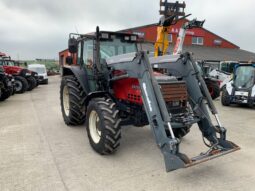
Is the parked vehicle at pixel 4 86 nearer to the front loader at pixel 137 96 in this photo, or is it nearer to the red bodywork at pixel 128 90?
the front loader at pixel 137 96

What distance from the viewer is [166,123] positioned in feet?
11.7

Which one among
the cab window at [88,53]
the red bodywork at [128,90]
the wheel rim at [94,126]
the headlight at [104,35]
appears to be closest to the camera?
the red bodywork at [128,90]

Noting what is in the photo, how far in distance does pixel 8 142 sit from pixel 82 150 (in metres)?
1.63

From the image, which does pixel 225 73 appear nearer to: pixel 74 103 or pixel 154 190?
pixel 74 103

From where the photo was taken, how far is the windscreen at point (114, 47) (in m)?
5.35

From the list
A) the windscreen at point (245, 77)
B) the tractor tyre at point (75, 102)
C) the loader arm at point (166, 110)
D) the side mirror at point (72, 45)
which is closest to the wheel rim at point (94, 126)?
the loader arm at point (166, 110)

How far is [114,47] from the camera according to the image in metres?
5.52

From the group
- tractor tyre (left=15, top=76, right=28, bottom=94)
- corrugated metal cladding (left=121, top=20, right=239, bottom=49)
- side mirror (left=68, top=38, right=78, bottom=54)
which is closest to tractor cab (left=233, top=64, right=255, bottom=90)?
side mirror (left=68, top=38, right=78, bottom=54)

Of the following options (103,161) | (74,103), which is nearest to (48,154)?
(103,161)

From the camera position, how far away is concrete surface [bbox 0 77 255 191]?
3.47 metres

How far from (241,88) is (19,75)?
482 inches

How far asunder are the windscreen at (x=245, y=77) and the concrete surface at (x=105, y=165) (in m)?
4.40

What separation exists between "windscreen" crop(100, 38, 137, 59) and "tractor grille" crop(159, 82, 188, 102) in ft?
5.37

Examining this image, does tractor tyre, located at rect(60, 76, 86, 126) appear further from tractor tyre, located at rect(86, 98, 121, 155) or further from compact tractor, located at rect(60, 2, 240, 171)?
tractor tyre, located at rect(86, 98, 121, 155)
